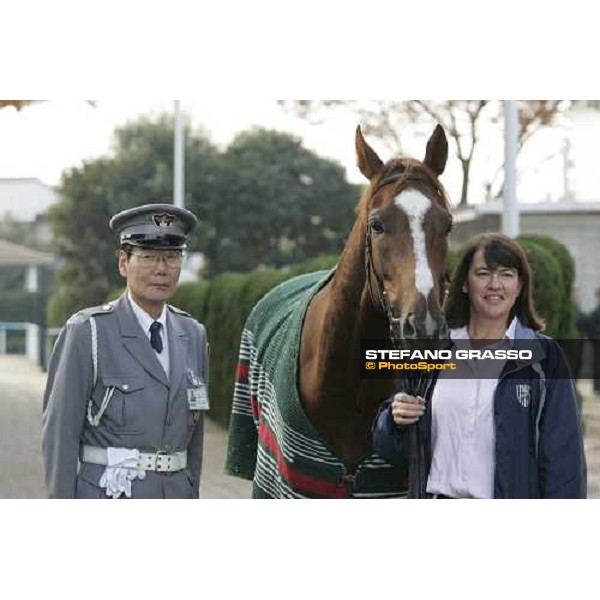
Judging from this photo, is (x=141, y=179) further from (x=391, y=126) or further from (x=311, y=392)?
(x=311, y=392)

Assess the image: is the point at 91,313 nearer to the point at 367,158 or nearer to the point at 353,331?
the point at 353,331

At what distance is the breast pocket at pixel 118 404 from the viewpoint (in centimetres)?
346

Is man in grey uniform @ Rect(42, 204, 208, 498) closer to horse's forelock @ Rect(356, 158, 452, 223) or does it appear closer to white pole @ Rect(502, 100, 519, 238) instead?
horse's forelock @ Rect(356, 158, 452, 223)

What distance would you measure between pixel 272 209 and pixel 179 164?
0.55m

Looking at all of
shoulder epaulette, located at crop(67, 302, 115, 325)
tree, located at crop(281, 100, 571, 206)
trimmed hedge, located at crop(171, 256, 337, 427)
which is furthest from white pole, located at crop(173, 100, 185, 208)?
shoulder epaulette, located at crop(67, 302, 115, 325)

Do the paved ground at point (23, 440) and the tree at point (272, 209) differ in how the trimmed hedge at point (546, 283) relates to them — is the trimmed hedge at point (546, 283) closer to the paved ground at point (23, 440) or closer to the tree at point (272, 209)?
the tree at point (272, 209)

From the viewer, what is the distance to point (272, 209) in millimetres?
5586

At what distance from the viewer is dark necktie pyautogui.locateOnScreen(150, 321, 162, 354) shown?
3.59m

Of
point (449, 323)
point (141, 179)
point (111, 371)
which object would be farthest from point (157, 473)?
point (141, 179)

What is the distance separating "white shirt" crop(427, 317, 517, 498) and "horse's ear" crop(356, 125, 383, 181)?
2.19 ft

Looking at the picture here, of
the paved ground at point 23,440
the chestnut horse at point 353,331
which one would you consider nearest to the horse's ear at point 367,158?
the chestnut horse at point 353,331

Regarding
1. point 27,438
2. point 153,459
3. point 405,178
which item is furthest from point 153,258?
point 27,438

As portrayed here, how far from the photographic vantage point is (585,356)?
12.6 ft

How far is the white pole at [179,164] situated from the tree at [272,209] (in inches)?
9.4
